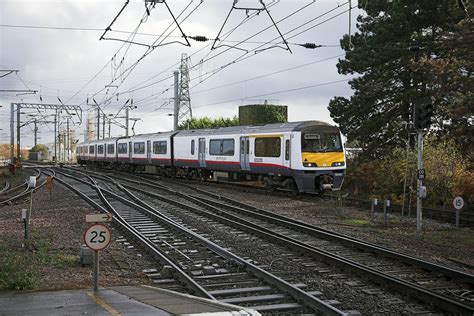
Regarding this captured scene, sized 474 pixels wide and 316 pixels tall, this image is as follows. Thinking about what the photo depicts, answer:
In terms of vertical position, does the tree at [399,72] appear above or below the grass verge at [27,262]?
above

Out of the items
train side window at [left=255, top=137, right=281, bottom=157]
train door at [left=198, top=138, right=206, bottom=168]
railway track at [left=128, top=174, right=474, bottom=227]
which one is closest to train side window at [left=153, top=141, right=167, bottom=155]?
train door at [left=198, top=138, right=206, bottom=168]

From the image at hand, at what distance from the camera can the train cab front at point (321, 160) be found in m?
21.8

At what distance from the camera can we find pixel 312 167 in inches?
861

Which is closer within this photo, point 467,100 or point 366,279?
point 366,279

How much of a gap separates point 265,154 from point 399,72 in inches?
330

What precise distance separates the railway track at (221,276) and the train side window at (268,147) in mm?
8823

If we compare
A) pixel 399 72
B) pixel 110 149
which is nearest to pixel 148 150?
pixel 110 149

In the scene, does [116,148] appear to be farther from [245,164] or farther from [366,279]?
[366,279]

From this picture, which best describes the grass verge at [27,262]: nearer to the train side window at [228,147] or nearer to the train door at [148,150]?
the train side window at [228,147]

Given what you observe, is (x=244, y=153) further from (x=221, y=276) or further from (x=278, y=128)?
(x=221, y=276)

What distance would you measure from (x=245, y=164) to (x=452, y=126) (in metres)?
9.41

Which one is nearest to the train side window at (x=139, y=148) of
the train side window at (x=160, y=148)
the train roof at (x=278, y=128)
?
the train side window at (x=160, y=148)

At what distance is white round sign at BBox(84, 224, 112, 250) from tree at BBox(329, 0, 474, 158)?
16.3 metres

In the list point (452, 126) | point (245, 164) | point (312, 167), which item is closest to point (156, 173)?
point (245, 164)
